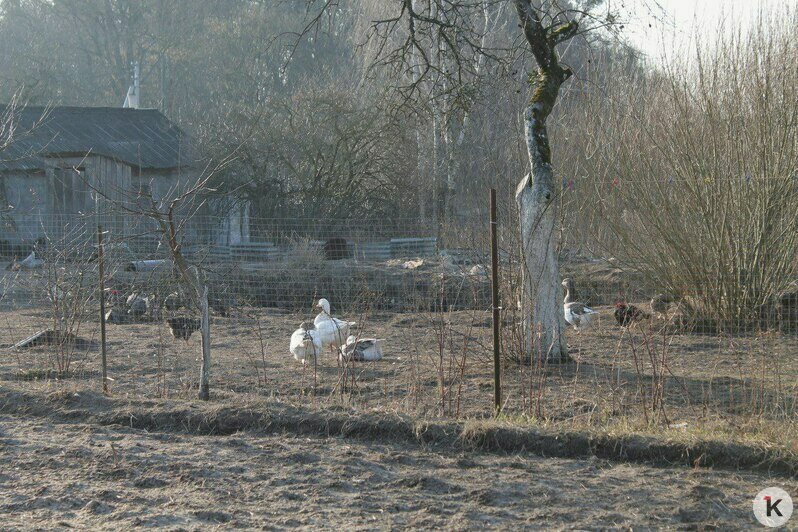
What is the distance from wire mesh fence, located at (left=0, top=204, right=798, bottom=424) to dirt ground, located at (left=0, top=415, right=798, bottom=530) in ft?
3.53

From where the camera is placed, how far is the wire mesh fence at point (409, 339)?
7.34 meters

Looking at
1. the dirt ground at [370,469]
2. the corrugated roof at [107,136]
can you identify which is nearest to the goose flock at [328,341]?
the dirt ground at [370,469]

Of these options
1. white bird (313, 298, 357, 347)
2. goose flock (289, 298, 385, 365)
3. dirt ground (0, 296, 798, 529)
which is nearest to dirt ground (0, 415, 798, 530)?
dirt ground (0, 296, 798, 529)

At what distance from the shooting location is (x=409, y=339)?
9.70m

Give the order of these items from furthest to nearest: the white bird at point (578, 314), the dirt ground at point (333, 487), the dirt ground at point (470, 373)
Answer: the white bird at point (578, 314) < the dirt ground at point (470, 373) < the dirt ground at point (333, 487)

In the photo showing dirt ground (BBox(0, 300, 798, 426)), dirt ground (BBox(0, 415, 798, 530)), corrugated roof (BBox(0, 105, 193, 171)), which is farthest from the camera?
corrugated roof (BBox(0, 105, 193, 171))

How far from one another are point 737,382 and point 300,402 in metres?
4.21

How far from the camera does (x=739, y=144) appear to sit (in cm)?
1075

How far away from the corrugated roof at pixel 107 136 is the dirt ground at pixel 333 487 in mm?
20629

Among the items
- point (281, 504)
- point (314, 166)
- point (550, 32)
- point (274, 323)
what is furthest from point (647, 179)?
point (314, 166)

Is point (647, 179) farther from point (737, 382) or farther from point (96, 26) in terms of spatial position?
point (96, 26)

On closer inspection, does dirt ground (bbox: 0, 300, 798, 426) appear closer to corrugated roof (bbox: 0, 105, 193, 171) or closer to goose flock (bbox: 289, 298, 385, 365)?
goose flock (bbox: 289, 298, 385, 365)

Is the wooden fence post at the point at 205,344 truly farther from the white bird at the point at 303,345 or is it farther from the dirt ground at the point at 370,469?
the white bird at the point at 303,345

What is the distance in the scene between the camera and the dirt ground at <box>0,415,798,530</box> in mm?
4730
